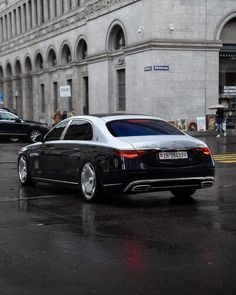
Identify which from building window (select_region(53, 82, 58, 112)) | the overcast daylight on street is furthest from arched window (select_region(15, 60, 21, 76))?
the overcast daylight on street

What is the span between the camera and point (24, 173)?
12.1 metres

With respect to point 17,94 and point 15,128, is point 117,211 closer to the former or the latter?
point 15,128

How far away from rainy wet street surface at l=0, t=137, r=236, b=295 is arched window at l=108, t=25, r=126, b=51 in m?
28.4

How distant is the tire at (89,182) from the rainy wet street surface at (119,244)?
18 cm

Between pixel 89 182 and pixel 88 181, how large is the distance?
0.03 meters

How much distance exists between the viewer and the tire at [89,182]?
943 cm

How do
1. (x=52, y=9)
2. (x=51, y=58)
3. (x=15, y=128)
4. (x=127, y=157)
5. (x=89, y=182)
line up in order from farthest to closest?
(x=51, y=58) → (x=52, y=9) → (x=15, y=128) → (x=89, y=182) → (x=127, y=157)

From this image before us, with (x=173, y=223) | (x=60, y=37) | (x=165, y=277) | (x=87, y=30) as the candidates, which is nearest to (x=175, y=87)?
(x=87, y=30)

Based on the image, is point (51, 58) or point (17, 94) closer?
point (51, 58)

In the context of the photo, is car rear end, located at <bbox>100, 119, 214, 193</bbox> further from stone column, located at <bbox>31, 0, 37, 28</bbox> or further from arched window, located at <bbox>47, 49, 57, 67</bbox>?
stone column, located at <bbox>31, 0, 37, 28</bbox>

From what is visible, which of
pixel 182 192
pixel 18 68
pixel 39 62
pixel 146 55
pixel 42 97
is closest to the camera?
pixel 182 192

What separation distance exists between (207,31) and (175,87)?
3729 millimetres

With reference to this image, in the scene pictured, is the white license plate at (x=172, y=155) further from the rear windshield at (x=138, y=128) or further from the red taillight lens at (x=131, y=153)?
the rear windshield at (x=138, y=128)

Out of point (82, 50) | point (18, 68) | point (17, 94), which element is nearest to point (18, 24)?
A: point (18, 68)
